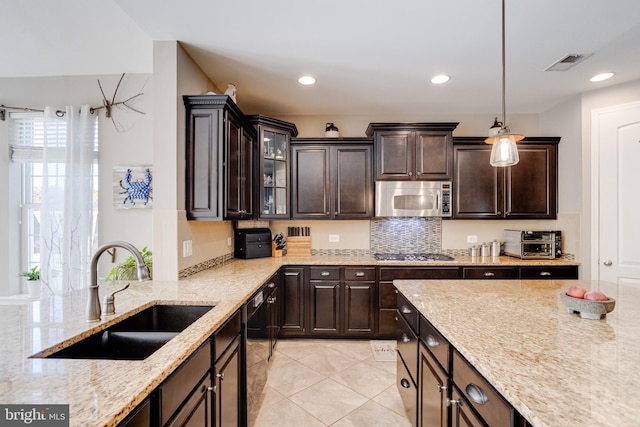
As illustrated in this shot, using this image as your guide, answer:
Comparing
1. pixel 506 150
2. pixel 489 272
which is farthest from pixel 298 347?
pixel 506 150

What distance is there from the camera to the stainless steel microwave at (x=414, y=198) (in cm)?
339

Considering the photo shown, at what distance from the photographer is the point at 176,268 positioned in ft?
7.17

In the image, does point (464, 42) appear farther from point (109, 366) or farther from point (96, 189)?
point (96, 189)

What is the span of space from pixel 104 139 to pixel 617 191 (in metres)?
5.50

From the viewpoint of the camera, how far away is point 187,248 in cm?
232

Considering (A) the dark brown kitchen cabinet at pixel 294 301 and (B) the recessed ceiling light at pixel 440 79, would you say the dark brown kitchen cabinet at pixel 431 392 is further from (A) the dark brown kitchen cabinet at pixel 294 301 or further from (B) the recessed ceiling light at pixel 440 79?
(B) the recessed ceiling light at pixel 440 79

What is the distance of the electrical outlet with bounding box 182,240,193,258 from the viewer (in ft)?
7.42

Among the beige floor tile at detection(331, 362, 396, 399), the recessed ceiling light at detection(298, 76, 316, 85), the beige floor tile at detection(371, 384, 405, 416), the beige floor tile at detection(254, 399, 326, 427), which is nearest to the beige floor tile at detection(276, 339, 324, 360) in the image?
the beige floor tile at detection(331, 362, 396, 399)

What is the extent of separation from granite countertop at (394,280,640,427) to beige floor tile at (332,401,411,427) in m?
0.91

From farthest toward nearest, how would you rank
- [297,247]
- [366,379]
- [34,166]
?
1. [297,247]
2. [34,166]
3. [366,379]

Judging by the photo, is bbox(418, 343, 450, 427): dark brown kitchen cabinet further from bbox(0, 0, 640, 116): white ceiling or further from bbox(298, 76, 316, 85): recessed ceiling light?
bbox(298, 76, 316, 85): recessed ceiling light

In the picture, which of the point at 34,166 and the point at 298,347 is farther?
the point at 34,166

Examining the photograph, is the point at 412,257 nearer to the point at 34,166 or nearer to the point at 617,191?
the point at 617,191

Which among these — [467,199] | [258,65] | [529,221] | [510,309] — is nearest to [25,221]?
[258,65]
